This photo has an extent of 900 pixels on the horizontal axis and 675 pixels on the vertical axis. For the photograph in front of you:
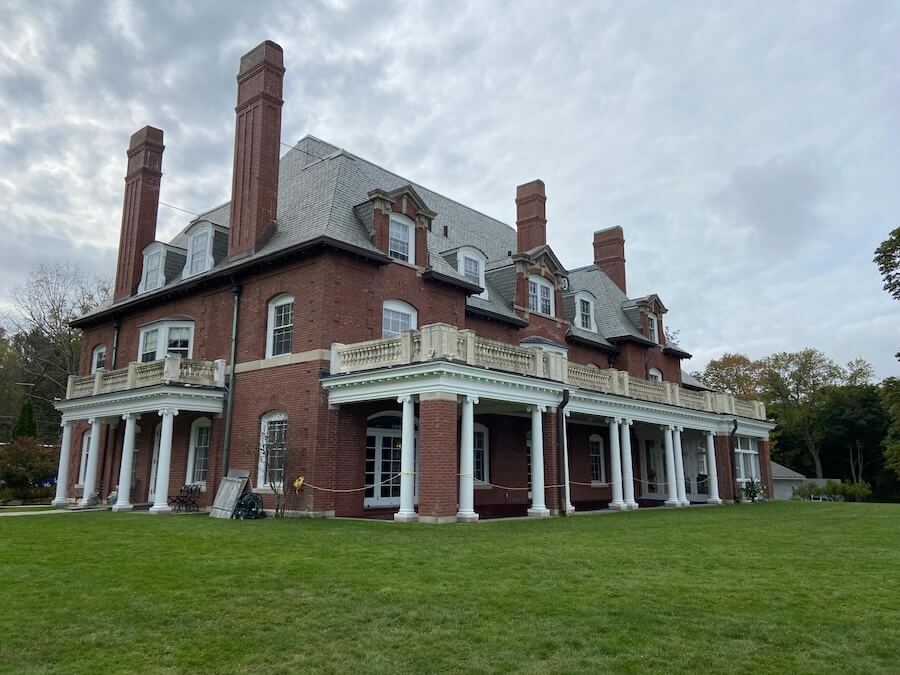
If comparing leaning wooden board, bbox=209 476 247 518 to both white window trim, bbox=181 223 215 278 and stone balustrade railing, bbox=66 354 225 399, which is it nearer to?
stone balustrade railing, bbox=66 354 225 399

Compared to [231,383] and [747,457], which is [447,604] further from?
[747,457]

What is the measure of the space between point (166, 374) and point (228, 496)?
4.79m

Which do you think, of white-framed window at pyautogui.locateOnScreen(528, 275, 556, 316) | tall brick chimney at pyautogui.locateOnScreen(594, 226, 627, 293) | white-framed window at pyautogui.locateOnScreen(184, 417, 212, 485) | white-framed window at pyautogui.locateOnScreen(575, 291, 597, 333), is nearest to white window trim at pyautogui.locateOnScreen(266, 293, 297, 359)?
white-framed window at pyautogui.locateOnScreen(184, 417, 212, 485)

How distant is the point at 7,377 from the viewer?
53.8 meters

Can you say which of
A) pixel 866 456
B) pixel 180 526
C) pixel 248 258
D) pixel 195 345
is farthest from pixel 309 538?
pixel 866 456

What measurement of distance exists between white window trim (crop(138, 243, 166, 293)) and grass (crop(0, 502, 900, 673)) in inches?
588

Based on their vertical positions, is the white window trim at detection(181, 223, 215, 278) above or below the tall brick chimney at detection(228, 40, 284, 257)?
below

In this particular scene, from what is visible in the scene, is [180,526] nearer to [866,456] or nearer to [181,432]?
[181,432]

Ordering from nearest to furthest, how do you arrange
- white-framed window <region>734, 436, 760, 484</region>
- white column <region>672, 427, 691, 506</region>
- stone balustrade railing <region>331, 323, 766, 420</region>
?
stone balustrade railing <region>331, 323, 766, 420</region>
white column <region>672, 427, 691, 506</region>
white-framed window <region>734, 436, 760, 484</region>

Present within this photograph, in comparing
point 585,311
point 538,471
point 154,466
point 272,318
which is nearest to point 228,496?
point 272,318

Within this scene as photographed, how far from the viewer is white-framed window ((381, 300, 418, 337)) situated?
70.3 feet

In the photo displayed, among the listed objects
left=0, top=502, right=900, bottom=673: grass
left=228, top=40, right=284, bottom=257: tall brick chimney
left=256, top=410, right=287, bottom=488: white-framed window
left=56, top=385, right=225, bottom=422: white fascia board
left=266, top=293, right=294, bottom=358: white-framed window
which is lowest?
left=0, top=502, right=900, bottom=673: grass

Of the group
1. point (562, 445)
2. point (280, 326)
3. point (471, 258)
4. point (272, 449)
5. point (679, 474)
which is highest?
point (471, 258)

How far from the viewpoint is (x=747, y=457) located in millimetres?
34469
